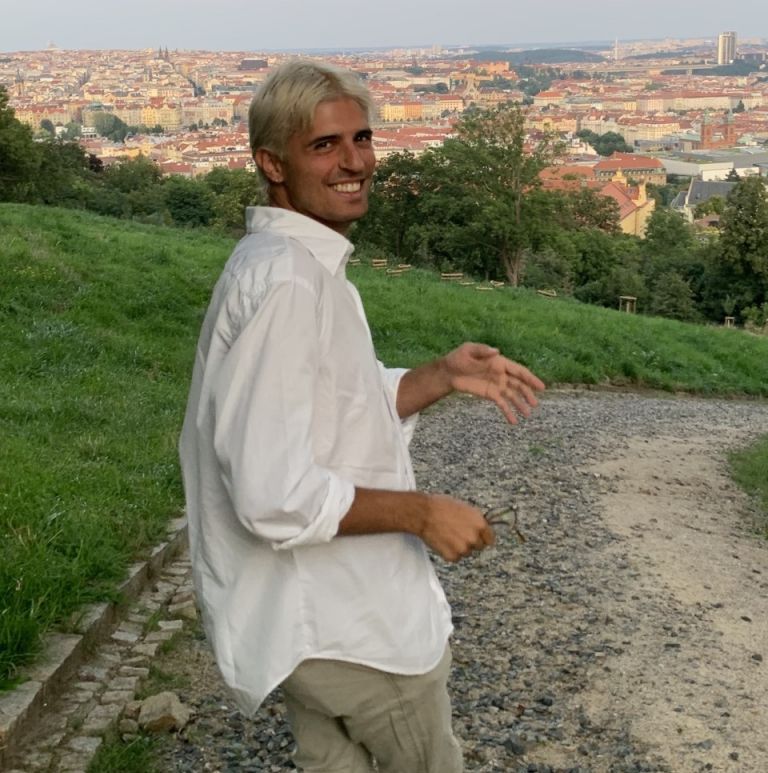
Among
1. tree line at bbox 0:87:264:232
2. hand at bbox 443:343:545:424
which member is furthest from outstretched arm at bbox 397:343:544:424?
tree line at bbox 0:87:264:232

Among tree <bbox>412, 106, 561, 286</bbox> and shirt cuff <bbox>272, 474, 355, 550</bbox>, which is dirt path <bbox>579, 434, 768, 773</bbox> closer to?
shirt cuff <bbox>272, 474, 355, 550</bbox>

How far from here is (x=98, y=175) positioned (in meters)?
57.5

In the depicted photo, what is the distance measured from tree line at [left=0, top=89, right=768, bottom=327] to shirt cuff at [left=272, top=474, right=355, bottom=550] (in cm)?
3445

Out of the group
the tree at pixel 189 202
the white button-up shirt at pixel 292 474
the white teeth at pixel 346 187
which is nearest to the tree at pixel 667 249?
the tree at pixel 189 202

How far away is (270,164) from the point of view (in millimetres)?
2336

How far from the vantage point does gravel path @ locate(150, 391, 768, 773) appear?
14.0 ft

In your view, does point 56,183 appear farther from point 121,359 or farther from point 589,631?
point 589,631

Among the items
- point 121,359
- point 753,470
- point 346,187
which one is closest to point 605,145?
point 753,470

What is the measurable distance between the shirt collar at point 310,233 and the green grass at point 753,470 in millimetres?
7377

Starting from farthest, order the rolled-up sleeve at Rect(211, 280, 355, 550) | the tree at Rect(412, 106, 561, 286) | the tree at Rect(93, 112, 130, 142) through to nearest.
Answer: the tree at Rect(93, 112, 130, 142), the tree at Rect(412, 106, 561, 286), the rolled-up sleeve at Rect(211, 280, 355, 550)

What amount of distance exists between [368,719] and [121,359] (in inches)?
344

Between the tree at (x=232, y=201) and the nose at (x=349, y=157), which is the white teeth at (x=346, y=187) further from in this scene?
the tree at (x=232, y=201)

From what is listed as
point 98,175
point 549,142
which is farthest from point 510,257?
point 98,175

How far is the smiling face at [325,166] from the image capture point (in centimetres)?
229
